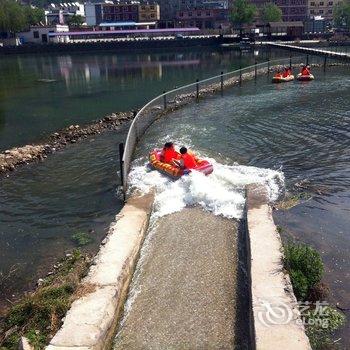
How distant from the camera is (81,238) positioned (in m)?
14.4

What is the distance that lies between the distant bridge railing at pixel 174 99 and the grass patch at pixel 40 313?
20.8 feet

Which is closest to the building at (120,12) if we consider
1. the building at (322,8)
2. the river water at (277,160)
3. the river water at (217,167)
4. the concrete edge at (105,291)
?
the building at (322,8)

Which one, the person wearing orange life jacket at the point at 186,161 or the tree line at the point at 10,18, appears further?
the tree line at the point at 10,18

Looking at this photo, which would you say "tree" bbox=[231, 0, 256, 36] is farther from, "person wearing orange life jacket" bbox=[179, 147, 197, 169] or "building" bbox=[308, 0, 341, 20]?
"person wearing orange life jacket" bbox=[179, 147, 197, 169]

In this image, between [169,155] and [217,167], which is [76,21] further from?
[217,167]

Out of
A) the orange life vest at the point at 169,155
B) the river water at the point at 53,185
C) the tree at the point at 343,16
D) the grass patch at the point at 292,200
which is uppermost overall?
the tree at the point at 343,16

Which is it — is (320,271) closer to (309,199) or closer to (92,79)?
(309,199)

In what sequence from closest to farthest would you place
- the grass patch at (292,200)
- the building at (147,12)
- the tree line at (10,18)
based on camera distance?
the grass patch at (292,200) < the tree line at (10,18) < the building at (147,12)

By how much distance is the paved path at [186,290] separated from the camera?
9484 mm

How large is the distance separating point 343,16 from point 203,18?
4978 centimetres

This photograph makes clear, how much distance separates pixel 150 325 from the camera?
9.88 meters

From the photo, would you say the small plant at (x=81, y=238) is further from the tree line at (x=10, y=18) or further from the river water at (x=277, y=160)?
the tree line at (x=10, y=18)

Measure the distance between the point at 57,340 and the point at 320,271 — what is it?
6267mm

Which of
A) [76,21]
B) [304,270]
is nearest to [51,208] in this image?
[304,270]
